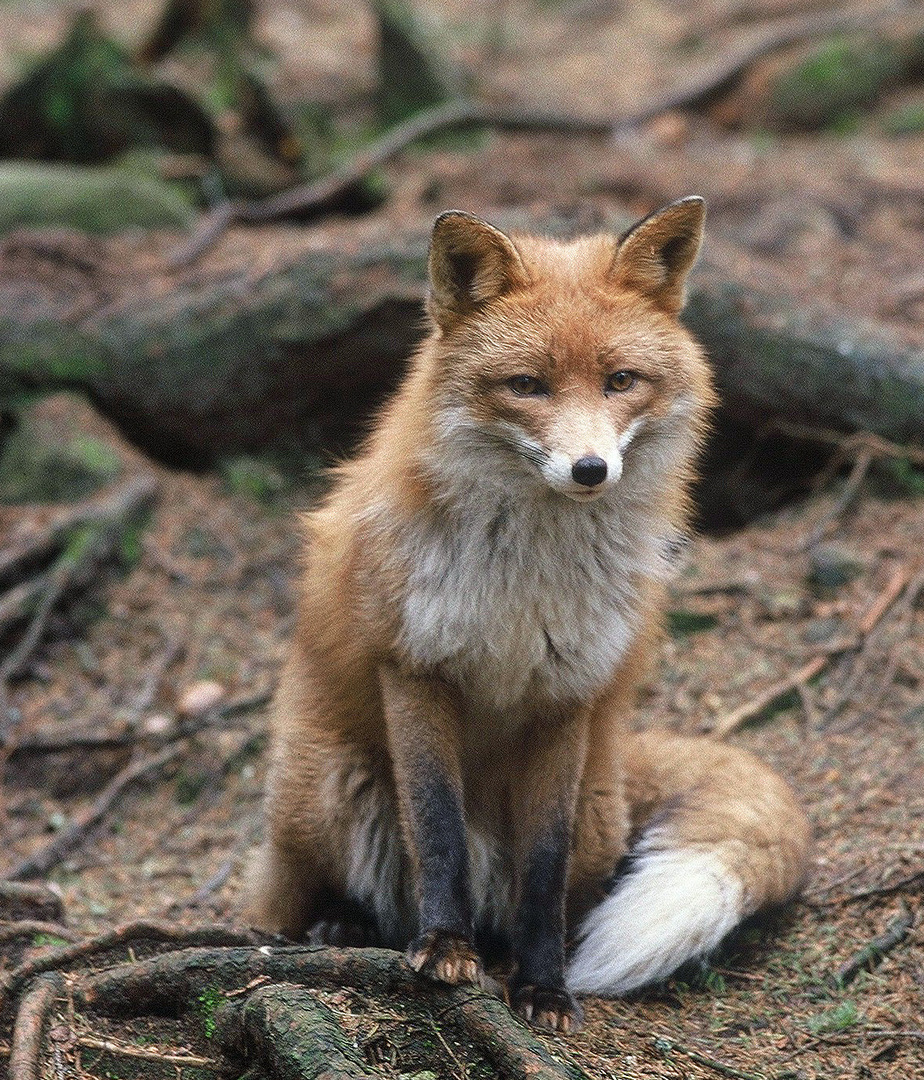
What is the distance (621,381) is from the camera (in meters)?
3.75

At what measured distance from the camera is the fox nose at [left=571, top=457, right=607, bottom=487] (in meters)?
3.42

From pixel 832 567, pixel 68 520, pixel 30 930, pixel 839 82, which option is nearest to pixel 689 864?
pixel 30 930

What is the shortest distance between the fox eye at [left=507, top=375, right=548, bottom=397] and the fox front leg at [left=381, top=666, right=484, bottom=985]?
3.21 ft

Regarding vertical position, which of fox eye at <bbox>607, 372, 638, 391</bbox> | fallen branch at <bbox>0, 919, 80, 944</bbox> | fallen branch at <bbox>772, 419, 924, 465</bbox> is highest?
fox eye at <bbox>607, 372, 638, 391</bbox>

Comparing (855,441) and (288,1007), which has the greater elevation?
(855,441)

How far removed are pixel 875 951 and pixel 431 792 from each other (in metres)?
1.74

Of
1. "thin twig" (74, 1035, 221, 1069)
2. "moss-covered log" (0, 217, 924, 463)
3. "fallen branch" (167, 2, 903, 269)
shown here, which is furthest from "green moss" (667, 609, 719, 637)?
"fallen branch" (167, 2, 903, 269)

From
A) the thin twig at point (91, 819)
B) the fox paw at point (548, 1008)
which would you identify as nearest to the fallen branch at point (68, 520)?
the thin twig at point (91, 819)

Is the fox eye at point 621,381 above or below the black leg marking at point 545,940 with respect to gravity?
above

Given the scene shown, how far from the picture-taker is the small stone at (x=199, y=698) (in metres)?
6.38

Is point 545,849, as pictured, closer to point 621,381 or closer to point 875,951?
point 875,951

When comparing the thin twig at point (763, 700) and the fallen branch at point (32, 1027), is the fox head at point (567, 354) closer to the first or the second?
the fallen branch at point (32, 1027)

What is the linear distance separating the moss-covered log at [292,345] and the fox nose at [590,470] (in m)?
3.82

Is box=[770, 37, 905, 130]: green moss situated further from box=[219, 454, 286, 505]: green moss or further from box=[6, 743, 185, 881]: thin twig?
box=[6, 743, 185, 881]: thin twig
